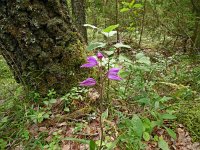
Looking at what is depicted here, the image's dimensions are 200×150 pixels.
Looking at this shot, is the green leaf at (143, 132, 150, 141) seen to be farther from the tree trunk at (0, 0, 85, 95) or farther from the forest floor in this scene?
the tree trunk at (0, 0, 85, 95)

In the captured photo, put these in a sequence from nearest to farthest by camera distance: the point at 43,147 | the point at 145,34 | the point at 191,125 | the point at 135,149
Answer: the point at 135,149
the point at 43,147
the point at 191,125
the point at 145,34

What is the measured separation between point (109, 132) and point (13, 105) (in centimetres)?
109

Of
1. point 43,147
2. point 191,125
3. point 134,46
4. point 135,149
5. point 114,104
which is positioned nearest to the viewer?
point 135,149

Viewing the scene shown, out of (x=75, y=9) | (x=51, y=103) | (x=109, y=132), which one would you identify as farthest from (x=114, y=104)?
(x=75, y=9)

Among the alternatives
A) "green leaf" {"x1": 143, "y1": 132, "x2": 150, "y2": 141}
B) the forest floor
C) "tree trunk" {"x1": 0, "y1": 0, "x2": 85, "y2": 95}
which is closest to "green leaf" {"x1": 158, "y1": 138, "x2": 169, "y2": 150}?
the forest floor

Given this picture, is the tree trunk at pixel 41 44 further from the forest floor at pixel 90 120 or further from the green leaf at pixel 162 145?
the green leaf at pixel 162 145

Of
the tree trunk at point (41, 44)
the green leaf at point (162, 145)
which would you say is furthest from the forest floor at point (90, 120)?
the tree trunk at point (41, 44)

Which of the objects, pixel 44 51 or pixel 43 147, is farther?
pixel 44 51

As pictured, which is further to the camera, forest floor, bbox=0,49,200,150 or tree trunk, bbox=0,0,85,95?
tree trunk, bbox=0,0,85,95

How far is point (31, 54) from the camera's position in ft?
8.09

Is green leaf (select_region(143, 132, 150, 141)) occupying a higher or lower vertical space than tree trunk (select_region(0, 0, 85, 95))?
lower

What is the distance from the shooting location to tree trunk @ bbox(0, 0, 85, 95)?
7.86 feet

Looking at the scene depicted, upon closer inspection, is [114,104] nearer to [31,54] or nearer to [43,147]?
[43,147]

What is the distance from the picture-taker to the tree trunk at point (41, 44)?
239 centimetres
